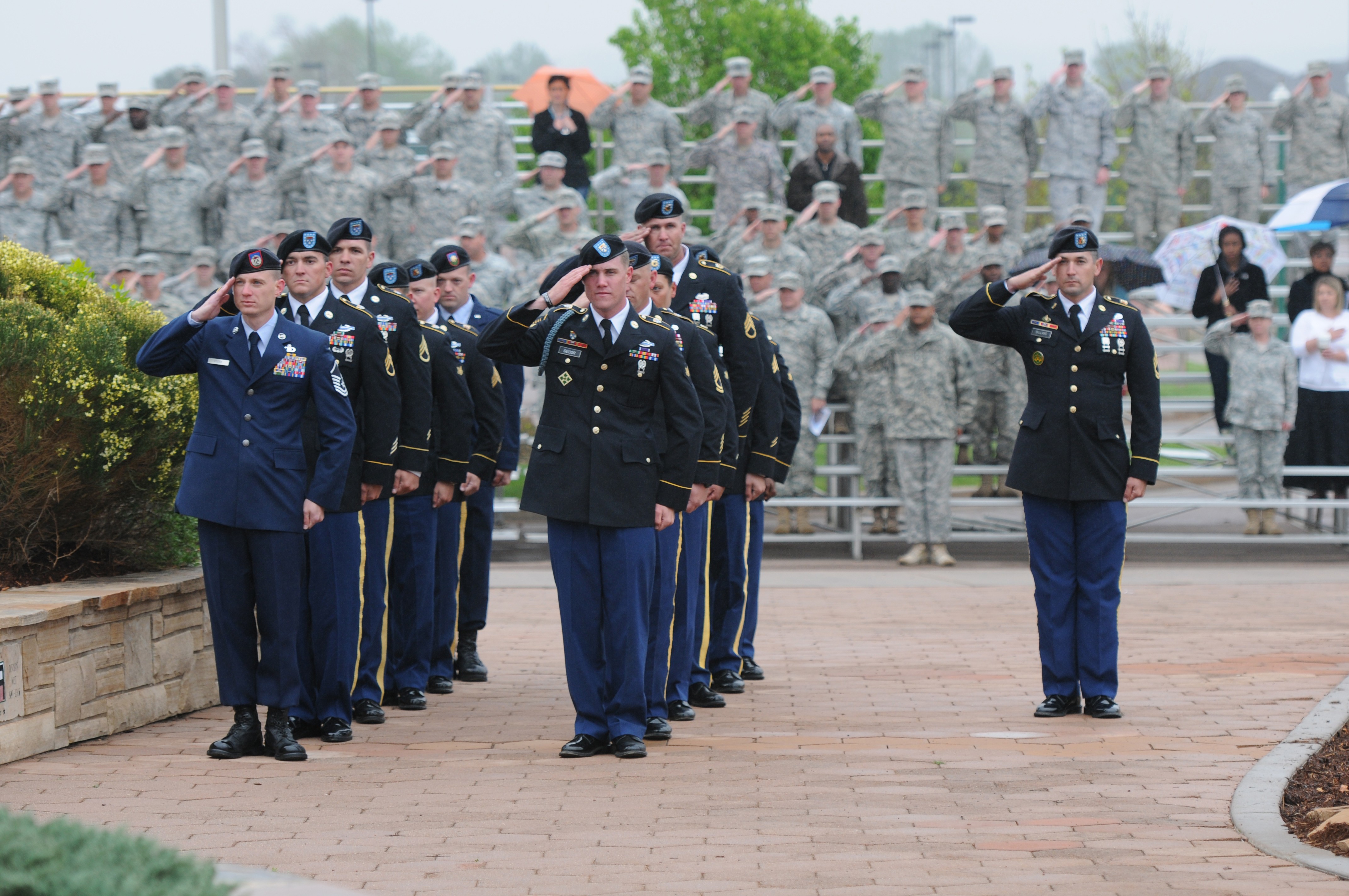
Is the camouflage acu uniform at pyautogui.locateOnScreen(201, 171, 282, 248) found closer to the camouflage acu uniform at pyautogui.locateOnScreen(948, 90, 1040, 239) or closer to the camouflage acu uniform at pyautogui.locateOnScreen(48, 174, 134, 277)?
the camouflage acu uniform at pyautogui.locateOnScreen(48, 174, 134, 277)

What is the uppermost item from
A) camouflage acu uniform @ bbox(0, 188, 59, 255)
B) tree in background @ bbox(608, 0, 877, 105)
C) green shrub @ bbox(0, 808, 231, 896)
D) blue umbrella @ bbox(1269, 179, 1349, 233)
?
tree in background @ bbox(608, 0, 877, 105)

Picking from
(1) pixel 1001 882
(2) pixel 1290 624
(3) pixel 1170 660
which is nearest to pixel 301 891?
(1) pixel 1001 882

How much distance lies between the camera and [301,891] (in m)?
3.20

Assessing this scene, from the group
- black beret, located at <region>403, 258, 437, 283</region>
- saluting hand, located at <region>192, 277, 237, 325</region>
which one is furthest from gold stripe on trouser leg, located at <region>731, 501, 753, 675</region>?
saluting hand, located at <region>192, 277, 237, 325</region>

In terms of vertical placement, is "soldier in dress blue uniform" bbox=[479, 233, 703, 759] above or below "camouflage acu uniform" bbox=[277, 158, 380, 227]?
below

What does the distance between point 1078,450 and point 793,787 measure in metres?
2.38

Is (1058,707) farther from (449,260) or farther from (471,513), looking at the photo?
(449,260)

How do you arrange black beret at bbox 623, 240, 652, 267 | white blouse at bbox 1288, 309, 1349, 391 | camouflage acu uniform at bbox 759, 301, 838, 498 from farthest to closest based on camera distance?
white blouse at bbox 1288, 309, 1349, 391 < camouflage acu uniform at bbox 759, 301, 838, 498 < black beret at bbox 623, 240, 652, 267

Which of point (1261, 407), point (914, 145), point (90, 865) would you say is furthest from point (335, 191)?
point (90, 865)

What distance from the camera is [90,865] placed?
125 inches

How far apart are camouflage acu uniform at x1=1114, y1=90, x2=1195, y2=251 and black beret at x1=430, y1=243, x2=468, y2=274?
11.0 metres

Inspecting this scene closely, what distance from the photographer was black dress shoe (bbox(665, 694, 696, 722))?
7457 mm

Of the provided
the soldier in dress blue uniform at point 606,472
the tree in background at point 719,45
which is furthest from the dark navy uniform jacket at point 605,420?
the tree in background at point 719,45

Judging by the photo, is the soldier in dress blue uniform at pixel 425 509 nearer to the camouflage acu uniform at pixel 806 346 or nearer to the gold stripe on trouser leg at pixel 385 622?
the gold stripe on trouser leg at pixel 385 622
